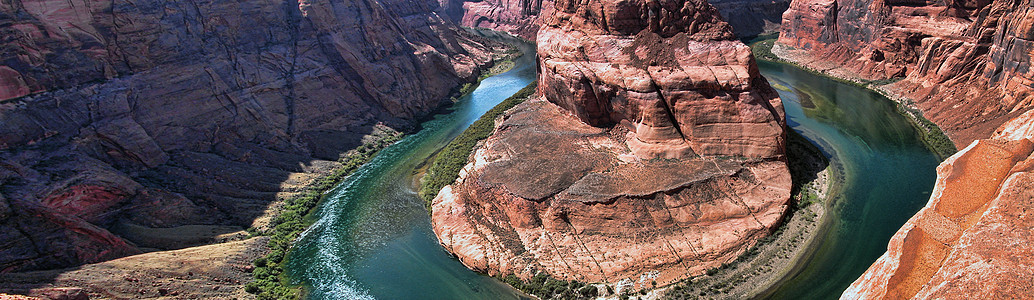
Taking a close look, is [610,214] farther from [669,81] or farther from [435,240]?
[435,240]

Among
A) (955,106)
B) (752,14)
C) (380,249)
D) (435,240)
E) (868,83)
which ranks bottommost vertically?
(955,106)

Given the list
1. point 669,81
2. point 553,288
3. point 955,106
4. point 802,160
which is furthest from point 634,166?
point 955,106

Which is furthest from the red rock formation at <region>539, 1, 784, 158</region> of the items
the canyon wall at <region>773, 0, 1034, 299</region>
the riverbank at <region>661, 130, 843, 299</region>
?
the canyon wall at <region>773, 0, 1034, 299</region>

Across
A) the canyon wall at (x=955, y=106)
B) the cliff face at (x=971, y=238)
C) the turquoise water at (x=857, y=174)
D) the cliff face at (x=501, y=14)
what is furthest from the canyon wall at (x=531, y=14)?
the cliff face at (x=971, y=238)

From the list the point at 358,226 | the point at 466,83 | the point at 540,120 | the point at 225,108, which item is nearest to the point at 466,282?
the point at 358,226

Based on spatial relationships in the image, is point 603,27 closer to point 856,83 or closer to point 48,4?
point 856,83

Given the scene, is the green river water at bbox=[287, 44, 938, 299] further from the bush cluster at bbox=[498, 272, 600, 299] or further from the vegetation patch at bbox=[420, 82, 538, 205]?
the vegetation patch at bbox=[420, 82, 538, 205]
